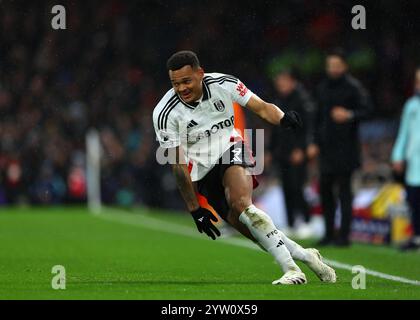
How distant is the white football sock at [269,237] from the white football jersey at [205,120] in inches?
27.9

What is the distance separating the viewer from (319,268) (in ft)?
25.1

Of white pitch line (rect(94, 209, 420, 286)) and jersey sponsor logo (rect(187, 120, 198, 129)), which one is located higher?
jersey sponsor logo (rect(187, 120, 198, 129))

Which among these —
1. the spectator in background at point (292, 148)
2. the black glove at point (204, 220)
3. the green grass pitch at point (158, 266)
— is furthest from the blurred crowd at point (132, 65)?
the black glove at point (204, 220)

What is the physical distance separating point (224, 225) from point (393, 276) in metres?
6.92

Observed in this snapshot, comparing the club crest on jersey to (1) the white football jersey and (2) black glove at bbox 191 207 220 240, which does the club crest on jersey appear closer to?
(1) the white football jersey

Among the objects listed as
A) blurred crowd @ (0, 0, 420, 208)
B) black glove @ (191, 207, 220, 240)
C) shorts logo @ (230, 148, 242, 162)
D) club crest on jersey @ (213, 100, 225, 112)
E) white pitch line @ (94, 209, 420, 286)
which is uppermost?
blurred crowd @ (0, 0, 420, 208)

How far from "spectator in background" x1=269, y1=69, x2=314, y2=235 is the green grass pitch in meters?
1.33

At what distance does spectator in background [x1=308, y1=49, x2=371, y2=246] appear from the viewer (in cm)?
1221

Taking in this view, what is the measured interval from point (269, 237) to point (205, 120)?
3.61 feet

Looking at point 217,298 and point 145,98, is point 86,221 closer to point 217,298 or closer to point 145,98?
point 145,98

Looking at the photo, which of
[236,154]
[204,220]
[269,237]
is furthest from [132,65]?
[269,237]

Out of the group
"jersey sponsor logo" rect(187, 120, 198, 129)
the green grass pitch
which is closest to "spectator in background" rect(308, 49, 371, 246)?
the green grass pitch

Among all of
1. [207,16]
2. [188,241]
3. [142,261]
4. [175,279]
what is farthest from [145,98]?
[175,279]

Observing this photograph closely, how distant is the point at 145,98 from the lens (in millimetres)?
27688
